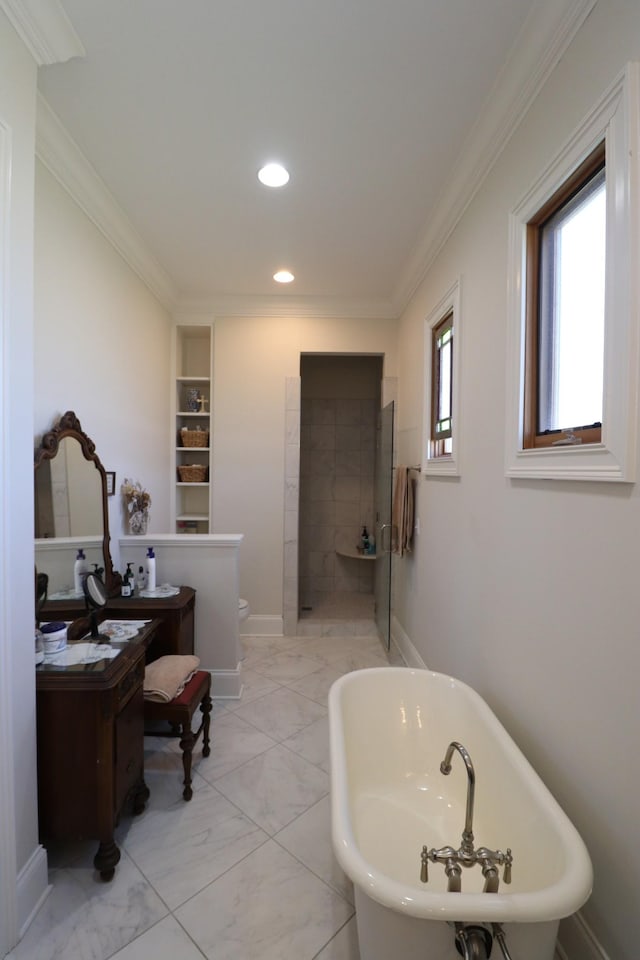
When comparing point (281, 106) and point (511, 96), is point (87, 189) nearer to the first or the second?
point (281, 106)

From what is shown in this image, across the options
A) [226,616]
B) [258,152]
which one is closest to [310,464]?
[226,616]

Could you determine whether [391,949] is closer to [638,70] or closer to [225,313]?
[638,70]

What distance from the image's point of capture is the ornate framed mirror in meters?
1.81

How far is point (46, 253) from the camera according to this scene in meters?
1.84

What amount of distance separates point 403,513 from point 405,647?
1.04 meters

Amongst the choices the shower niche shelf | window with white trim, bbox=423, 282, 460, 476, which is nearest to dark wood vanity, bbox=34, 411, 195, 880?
window with white trim, bbox=423, 282, 460, 476

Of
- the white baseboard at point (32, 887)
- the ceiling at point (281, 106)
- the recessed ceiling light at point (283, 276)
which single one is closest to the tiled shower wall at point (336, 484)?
the recessed ceiling light at point (283, 276)

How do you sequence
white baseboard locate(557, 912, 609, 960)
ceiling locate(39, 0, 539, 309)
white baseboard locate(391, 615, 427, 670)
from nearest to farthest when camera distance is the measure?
white baseboard locate(557, 912, 609, 960), ceiling locate(39, 0, 539, 309), white baseboard locate(391, 615, 427, 670)

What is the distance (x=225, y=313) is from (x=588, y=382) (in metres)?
3.13

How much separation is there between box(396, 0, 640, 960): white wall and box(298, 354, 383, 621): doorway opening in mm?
2504

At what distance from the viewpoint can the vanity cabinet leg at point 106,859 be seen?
1.41 meters

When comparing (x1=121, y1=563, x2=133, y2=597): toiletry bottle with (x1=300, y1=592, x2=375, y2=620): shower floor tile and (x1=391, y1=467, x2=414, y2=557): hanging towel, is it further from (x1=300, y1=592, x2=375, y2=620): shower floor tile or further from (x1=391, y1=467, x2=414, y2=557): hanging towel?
(x1=300, y1=592, x2=375, y2=620): shower floor tile

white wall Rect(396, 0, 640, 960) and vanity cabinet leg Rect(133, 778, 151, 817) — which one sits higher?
white wall Rect(396, 0, 640, 960)


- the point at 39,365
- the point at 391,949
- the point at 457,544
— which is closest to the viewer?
the point at 391,949
